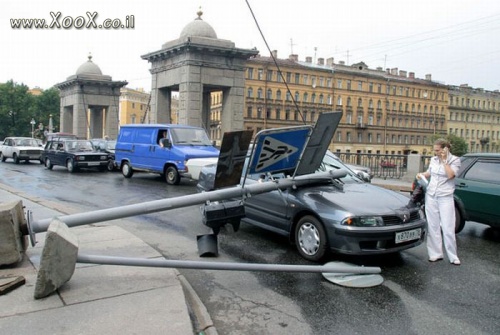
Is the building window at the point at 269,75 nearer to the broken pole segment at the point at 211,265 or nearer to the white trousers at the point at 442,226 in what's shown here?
the white trousers at the point at 442,226

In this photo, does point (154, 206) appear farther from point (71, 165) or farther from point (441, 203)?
point (71, 165)

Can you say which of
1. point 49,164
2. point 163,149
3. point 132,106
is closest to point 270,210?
point 163,149

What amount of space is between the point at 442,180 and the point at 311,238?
83.1 inches

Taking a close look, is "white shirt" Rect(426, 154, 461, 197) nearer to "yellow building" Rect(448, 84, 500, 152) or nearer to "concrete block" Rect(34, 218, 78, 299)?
"concrete block" Rect(34, 218, 78, 299)

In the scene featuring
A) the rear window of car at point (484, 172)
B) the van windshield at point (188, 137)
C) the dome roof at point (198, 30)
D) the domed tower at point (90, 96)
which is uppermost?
the dome roof at point (198, 30)

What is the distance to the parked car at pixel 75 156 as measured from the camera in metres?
20.3

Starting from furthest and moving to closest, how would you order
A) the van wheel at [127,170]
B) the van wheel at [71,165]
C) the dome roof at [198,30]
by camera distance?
the dome roof at [198,30] → the van wheel at [71,165] → the van wheel at [127,170]

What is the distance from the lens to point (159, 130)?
1631cm

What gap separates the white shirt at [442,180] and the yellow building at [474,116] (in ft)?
381

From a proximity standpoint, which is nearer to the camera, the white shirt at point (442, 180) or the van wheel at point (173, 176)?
the white shirt at point (442, 180)

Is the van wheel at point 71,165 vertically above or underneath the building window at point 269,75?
underneath

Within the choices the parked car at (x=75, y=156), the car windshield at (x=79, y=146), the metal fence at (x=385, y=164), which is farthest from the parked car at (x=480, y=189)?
the car windshield at (x=79, y=146)

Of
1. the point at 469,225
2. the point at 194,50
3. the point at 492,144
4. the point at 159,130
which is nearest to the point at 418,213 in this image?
the point at 469,225

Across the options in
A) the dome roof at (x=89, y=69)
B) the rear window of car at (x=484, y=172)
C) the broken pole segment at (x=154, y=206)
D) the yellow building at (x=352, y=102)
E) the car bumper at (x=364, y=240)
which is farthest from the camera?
the yellow building at (x=352, y=102)
